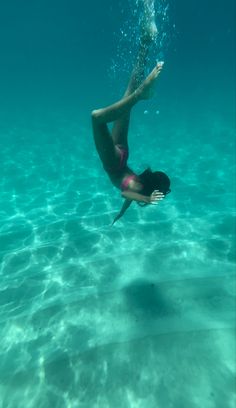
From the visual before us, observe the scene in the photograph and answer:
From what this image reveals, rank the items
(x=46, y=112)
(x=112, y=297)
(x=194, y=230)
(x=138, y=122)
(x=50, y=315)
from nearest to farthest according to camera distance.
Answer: (x=50, y=315)
(x=112, y=297)
(x=194, y=230)
(x=138, y=122)
(x=46, y=112)

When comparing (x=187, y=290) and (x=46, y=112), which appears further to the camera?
(x=46, y=112)

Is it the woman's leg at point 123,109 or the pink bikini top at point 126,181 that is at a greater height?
the woman's leg at point 123,109

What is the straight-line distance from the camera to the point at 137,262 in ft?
40.6

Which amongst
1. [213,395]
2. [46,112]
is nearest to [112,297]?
[213,395]

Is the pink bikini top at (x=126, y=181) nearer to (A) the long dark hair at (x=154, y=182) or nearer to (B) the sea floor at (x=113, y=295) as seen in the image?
(A) the long dark hair at (x=154, y=182)

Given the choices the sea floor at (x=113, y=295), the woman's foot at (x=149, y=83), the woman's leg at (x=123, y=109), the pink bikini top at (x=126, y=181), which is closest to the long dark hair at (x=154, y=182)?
the pink bikini top at (x=126, y=181)

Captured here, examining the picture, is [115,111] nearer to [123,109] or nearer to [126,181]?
[123,109]

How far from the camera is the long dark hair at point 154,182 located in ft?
22.3

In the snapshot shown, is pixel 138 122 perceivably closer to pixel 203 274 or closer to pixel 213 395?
pixel 203 274

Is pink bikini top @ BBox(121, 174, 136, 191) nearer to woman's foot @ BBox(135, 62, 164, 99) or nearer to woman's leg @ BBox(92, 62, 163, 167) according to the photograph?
woman's leg @ BBox(92, 62, 163, 167)

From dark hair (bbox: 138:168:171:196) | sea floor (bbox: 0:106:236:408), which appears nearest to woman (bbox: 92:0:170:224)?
dark hair (bbox: 138:168:171:196)

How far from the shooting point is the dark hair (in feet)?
22.3

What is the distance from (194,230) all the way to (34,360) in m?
8.61

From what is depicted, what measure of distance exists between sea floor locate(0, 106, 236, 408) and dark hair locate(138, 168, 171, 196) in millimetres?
4618
